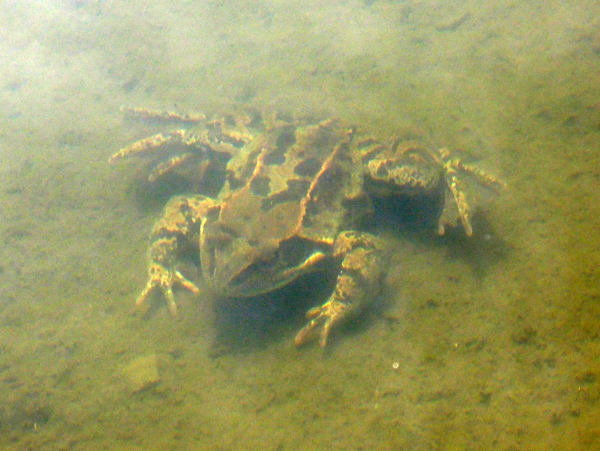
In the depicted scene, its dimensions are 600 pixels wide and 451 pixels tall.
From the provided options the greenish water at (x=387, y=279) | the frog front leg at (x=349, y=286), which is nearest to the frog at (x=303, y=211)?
the frog front leg at (x=349, y=286)

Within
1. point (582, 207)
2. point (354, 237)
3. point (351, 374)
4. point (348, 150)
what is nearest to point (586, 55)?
point (582, 207)

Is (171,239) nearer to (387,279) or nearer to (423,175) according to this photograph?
(387,279)

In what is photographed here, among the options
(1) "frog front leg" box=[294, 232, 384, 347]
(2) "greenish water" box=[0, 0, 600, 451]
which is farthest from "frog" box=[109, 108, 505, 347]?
(2) "greenish water" box=[0, 0, 600, 451]

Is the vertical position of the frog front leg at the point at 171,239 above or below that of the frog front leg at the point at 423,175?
below

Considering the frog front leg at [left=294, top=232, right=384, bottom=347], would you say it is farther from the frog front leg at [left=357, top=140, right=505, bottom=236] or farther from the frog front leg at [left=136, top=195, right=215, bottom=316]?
the frog front leg at [left=136, top=195, right=215, bottom=316]

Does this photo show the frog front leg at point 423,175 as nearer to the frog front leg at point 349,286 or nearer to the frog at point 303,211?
the frog at point 303,211

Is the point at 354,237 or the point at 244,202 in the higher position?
the point at 244,202

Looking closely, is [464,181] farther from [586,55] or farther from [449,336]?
[586,55]
